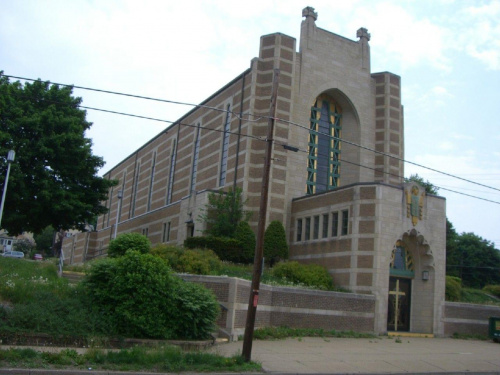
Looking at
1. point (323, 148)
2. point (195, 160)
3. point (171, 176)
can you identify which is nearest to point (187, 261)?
point (323, 148)

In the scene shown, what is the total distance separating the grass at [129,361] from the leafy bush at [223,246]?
1807 cm

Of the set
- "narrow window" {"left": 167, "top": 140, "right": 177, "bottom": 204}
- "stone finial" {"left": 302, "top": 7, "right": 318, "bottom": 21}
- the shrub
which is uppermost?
"stone finial" {"left": 302, "top": 7, "right": 318, "bottom": 21}

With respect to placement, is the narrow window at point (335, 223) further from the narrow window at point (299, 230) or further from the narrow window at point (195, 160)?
the narrow window at point (195, 160)

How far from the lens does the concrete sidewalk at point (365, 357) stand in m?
15.4

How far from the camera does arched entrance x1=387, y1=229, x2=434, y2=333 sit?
1154 inches

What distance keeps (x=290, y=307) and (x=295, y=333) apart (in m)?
1.34

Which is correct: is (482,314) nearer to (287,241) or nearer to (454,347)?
(454,347)

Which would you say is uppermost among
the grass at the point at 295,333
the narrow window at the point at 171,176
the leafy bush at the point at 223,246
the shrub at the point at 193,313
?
the narrow window at the point at 171,176

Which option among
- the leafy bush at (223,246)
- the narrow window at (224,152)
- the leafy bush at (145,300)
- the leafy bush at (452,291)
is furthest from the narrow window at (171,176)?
the leafy bush at (145,300)

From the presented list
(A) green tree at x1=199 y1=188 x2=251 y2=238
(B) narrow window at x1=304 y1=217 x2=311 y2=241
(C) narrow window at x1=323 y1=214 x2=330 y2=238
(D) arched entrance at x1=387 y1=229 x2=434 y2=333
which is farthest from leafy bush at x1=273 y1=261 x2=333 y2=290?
(A) green tree at x1=199 y1=188 x2=251 y2=238

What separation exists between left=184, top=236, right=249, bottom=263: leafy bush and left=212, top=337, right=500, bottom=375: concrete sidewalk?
36.7ft

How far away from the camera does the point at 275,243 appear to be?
3428cm

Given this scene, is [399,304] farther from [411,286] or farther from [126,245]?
[126,245]

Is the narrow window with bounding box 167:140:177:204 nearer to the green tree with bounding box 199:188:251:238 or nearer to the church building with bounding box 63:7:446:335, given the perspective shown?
the church building with bounding box 63:7:446:335
